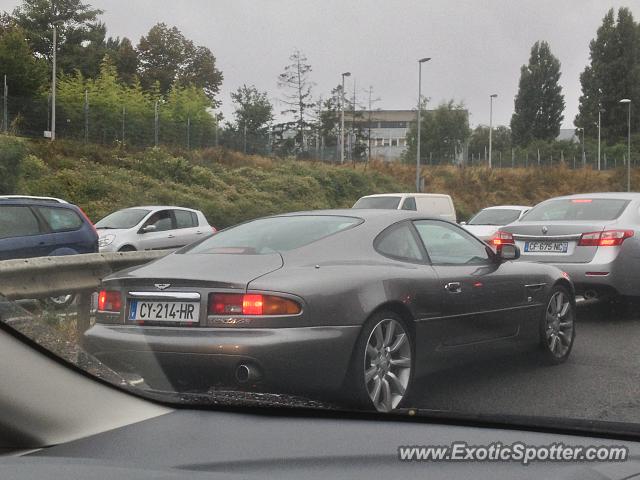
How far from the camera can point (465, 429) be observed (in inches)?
88.3

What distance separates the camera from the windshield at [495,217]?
1885 centimetres

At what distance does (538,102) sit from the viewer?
32.6 meters

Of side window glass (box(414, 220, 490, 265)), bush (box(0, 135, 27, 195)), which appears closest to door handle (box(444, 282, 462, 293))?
side window glass (box(414, 220, 490, 265))

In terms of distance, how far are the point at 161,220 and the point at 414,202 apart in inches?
205

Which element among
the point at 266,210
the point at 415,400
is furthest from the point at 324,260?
the point at 266,210

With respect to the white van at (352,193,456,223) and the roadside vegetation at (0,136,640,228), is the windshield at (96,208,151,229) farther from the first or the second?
the white van at (352,193,456,223)

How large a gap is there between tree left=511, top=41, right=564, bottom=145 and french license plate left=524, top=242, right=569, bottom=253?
14113mm

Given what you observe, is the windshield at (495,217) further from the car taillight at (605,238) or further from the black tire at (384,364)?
the black tire at (384,364)

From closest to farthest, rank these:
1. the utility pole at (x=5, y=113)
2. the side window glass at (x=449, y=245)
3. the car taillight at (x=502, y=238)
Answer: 1. the side window glass at (x=449, y=245)
2. the car taillight at (x=502, y=238)
3. the utility pole at (x=5, y=113)

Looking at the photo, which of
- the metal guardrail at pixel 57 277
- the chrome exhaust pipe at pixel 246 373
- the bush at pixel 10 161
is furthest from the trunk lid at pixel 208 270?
the bush at pixel 10 161

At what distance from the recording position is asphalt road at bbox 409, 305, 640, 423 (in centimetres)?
433

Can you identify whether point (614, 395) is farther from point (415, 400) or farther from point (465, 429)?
point (465, 429)

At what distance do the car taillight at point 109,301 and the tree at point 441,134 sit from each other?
1259 centimetres

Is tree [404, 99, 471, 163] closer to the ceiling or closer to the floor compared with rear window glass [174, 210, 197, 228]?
closer to the ceiling
